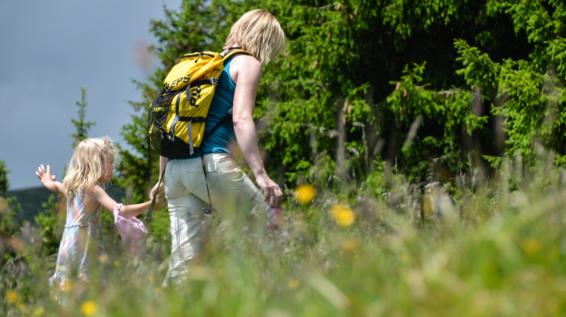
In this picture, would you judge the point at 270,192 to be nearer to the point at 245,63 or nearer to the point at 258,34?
the point at 245,63

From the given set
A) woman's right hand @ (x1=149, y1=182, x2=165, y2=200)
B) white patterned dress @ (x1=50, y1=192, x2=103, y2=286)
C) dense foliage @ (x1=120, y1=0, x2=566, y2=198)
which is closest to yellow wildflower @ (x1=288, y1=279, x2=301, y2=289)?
woman's right hand @ (x1=149, y1=182, x2=165, y2=200)

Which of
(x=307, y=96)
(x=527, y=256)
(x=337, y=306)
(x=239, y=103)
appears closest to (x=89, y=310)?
(x=337, y=306)

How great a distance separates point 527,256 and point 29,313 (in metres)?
2.27

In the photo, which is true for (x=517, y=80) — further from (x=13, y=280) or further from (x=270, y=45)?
(x=13, y=280)

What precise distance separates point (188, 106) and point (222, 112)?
195mm

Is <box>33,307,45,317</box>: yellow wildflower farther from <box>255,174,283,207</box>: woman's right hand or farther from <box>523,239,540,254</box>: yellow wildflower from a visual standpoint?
<box>523,239,540,254</box>: yellow wildflower

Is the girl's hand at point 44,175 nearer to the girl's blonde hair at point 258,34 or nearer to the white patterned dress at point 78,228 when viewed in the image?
the white patterned dress at point 78,228

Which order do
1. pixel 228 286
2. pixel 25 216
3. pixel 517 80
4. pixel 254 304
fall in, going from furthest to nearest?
pixel 25 216
pixel 517 80
pixel 228 286
pixel 254 304

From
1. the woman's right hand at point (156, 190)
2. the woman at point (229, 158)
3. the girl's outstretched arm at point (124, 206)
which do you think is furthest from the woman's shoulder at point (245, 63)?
the girl's outstretched arm at point (124, 206)

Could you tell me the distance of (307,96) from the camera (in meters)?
16.4

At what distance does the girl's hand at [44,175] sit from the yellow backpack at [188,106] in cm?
135

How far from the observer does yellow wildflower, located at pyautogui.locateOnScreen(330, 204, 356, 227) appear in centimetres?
407

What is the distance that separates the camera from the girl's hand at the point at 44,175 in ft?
21.8

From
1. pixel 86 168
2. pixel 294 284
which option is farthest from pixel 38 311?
pixel 86 168
